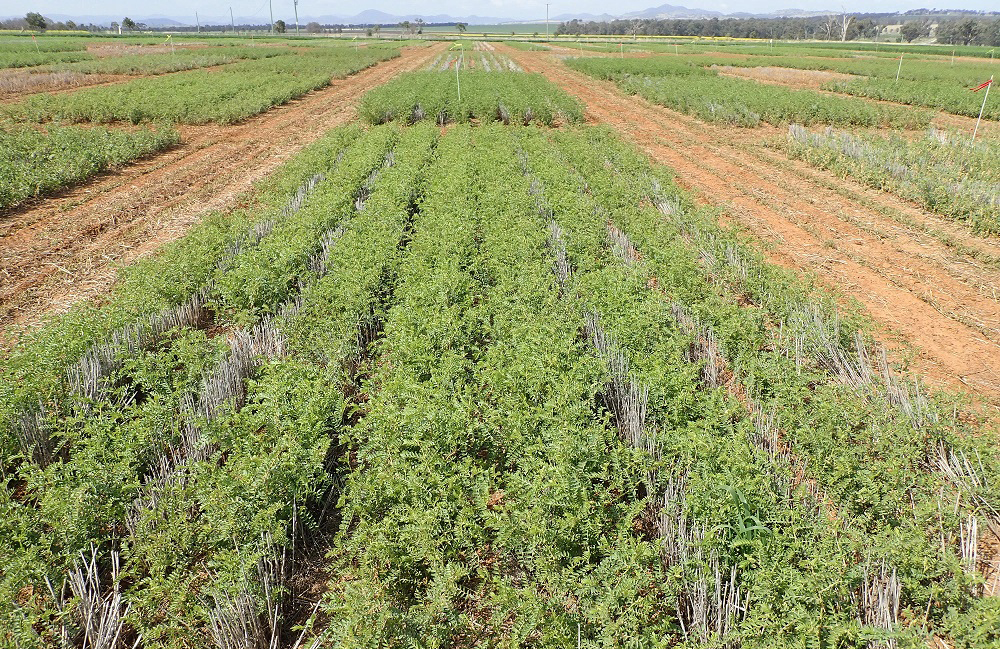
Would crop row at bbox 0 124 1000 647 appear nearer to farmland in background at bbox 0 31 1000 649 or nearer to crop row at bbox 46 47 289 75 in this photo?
farmland in background at bbox 0 31 1000 649

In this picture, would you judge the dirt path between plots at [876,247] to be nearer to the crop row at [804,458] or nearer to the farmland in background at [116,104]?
the crop row at [804,458]

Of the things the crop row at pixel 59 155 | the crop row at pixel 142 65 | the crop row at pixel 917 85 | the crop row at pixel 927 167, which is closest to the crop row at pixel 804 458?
the crop row at pixel 927 167

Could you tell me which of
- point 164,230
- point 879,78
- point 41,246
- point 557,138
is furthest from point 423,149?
point 879,78

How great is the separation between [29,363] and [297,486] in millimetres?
3377

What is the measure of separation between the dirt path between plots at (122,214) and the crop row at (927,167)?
1587cm

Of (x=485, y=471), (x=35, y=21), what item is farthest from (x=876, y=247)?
(x=35, y=21)

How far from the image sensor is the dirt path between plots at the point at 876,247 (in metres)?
7.48

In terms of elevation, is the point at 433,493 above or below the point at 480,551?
above

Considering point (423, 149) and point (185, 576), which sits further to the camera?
point (423, 149)

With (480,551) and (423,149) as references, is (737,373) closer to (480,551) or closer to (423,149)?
(480,551)

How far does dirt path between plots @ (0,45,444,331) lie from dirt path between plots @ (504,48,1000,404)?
11.6 meters

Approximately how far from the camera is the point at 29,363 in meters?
5.44

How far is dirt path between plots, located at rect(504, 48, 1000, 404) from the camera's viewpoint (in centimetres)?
748

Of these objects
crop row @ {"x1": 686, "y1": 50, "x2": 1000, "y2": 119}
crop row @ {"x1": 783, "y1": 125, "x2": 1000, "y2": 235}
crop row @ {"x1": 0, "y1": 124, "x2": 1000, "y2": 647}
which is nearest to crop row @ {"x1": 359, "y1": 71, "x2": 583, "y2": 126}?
crop row @ {"x1": 783, "y1": 125, "x2": 1000, "y2": 235}
